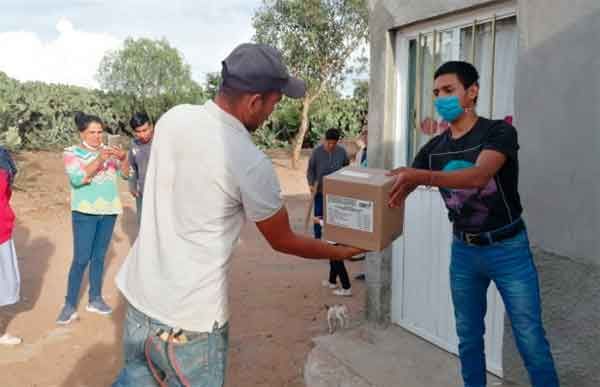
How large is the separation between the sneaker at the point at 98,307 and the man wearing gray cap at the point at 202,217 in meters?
3.62

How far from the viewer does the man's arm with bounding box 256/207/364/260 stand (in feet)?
5.78

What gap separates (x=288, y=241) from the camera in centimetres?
184

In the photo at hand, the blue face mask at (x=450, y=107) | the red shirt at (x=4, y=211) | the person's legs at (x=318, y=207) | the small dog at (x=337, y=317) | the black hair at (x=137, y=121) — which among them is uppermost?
the black hair at (x=137, y=121)

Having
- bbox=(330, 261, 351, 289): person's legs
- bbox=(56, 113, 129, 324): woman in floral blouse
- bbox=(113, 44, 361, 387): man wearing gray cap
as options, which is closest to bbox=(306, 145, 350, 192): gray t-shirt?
bbox=(330, 261, 351, 289): person's legs

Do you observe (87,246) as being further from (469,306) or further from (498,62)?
(498,62)

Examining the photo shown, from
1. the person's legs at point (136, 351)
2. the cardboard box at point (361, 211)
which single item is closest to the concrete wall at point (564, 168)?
the cardboard box at point (361, 211)

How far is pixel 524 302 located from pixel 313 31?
1560cm

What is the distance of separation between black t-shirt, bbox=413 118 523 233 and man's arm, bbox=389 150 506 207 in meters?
0.07

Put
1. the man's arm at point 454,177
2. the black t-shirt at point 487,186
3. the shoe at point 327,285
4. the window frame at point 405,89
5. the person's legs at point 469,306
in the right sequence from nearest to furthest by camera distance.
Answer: the man's arm at point 454,177, the black t-shirt at point 487,186, the person's legs at point 469,306, the window frame at point 405,89, the shoe at point 327,285

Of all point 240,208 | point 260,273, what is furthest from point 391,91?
point 260,273

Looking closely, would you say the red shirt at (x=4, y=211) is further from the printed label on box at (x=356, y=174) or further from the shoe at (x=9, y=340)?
the printed label on box at (x=356, y=174)

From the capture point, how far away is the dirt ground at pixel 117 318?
4.00 m

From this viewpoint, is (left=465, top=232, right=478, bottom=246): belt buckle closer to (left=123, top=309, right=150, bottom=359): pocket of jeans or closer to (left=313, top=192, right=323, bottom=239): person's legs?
(left=123, top=309, right=150, bottom=359): pocket of jeans

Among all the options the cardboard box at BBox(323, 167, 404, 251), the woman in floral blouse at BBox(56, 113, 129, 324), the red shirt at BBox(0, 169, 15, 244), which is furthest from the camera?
the woman in floral blouse at BBox(56, 113, 129, 324)
